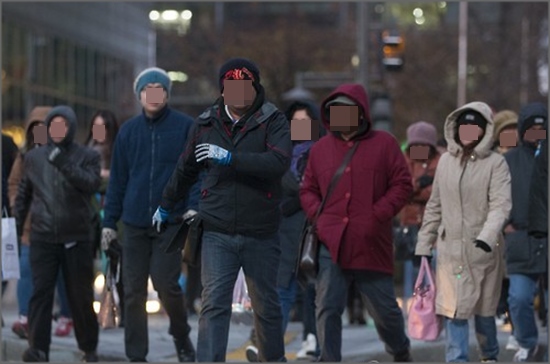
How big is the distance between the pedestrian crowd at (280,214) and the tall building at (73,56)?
2742cm

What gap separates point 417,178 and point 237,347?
202cm

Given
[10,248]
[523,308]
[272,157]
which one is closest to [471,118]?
[523,308]

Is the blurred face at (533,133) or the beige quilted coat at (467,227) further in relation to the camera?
the blurred face at (533,133)

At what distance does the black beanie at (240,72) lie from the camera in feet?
31.1

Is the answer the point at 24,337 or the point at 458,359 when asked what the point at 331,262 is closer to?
the point at 458,359

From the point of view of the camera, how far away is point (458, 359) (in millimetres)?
10570

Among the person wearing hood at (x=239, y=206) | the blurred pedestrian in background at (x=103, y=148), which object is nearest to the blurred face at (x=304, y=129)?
the blurred pedestrian in background at (x=103, y=148)

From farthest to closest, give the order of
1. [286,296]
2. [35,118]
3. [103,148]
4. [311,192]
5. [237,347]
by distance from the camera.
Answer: [103,148] < [35,118] < [237,347] < [286,296] < [311,192]

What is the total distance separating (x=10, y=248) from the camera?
39.0 feet

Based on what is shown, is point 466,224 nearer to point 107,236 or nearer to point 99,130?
point 107,236

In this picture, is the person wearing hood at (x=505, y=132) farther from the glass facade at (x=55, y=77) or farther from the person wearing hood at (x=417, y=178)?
the glass facade at (x=55, y=77)

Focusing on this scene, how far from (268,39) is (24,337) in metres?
38.9

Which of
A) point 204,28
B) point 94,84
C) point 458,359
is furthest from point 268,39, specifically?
point 458,359

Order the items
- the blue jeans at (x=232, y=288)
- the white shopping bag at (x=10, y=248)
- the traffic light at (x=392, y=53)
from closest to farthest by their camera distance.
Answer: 1. the blue jeans at (x=232, y=288)
2. the white shopping bag at (x=10, y=248)
3. the traffic light at (x=392, y=53)
